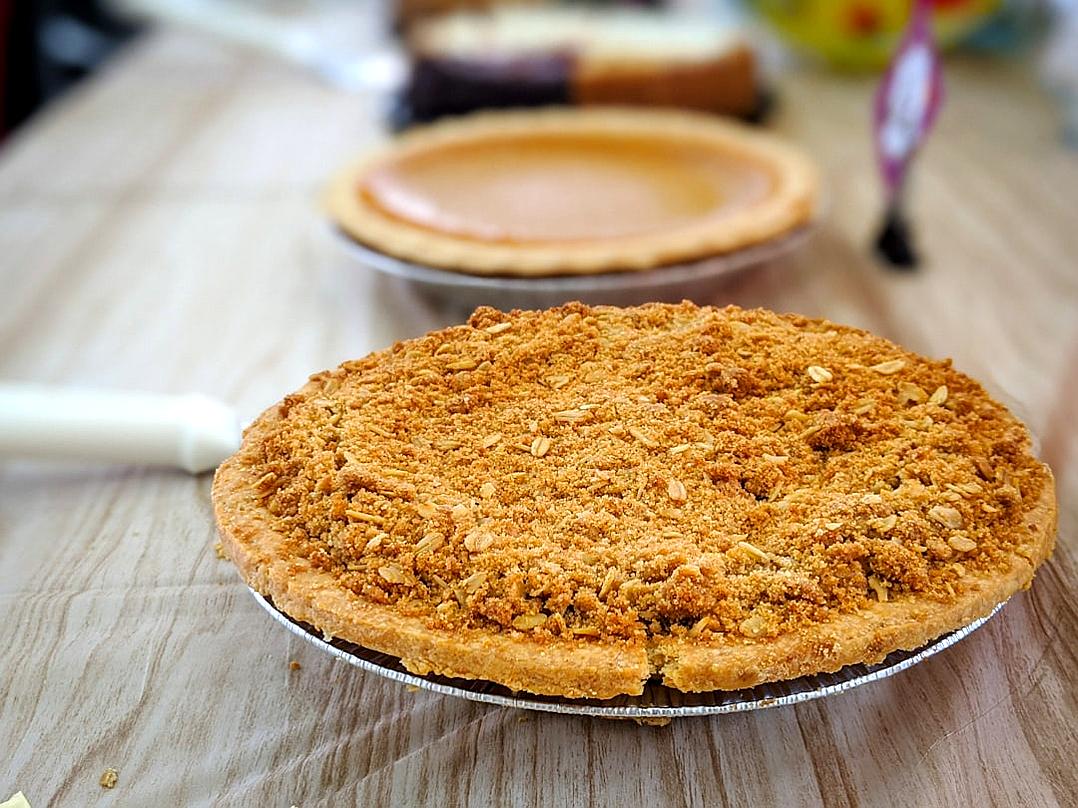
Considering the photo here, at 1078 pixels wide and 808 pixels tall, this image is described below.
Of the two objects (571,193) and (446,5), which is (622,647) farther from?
(446,5)

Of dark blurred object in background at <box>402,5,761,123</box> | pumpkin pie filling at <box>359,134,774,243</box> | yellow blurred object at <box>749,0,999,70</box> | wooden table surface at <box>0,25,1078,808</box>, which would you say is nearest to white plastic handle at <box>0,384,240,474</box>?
wooden table surface at <box>0,25,1078,808</box>

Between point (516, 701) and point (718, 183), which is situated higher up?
point (516, 701)

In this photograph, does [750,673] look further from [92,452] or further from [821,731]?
[92,452]

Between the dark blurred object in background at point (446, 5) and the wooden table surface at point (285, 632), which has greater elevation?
the wooden table surface at point (285, 632)

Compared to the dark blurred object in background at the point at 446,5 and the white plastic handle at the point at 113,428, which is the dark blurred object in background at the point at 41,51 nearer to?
the dark blurred object in background at the point at 446,5

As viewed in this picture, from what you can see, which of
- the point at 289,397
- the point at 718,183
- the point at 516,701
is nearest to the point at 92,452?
the point at 289,397

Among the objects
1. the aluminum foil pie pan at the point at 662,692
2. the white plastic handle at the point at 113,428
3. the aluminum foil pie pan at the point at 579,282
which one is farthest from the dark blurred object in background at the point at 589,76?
the aluminum foil pie pan at the point at 662,692

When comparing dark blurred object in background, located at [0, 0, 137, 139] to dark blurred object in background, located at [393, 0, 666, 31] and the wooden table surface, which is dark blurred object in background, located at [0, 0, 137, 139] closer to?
dark blurred object in background, located at [393, 0, 666, 31]
